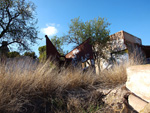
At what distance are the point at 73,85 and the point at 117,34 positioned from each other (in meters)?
8.72

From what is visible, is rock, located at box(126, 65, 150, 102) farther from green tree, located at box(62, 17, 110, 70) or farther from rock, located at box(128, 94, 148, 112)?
green tree, located at box(62, 17, 110, 70)

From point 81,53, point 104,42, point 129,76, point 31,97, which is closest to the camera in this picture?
point 31,97

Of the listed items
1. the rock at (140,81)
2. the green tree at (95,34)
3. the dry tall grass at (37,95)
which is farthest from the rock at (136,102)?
the green tree at (95,34)

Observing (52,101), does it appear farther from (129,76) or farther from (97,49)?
(97,49)

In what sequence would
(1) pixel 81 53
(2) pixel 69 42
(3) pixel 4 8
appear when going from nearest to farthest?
(1) pixel 81 53
(3) pixel 4 8
(2) pixel 69 42

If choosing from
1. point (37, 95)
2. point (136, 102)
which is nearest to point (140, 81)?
point (136, 102)

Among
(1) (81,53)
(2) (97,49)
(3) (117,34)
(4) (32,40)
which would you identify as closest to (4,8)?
(4) (32,40)

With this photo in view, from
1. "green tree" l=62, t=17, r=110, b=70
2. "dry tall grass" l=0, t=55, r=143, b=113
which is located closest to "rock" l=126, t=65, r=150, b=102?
"dry tall grass" l=0, t=55, r=143, b=113

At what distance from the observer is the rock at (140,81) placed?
2.47 m

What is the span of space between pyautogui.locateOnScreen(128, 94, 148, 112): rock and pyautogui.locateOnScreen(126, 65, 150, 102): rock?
105mm

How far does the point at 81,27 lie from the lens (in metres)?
11.3

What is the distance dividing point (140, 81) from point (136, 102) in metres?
0.49

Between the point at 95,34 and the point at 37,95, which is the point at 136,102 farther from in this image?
the point at 95,34

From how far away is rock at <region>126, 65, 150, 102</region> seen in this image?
247 cm
